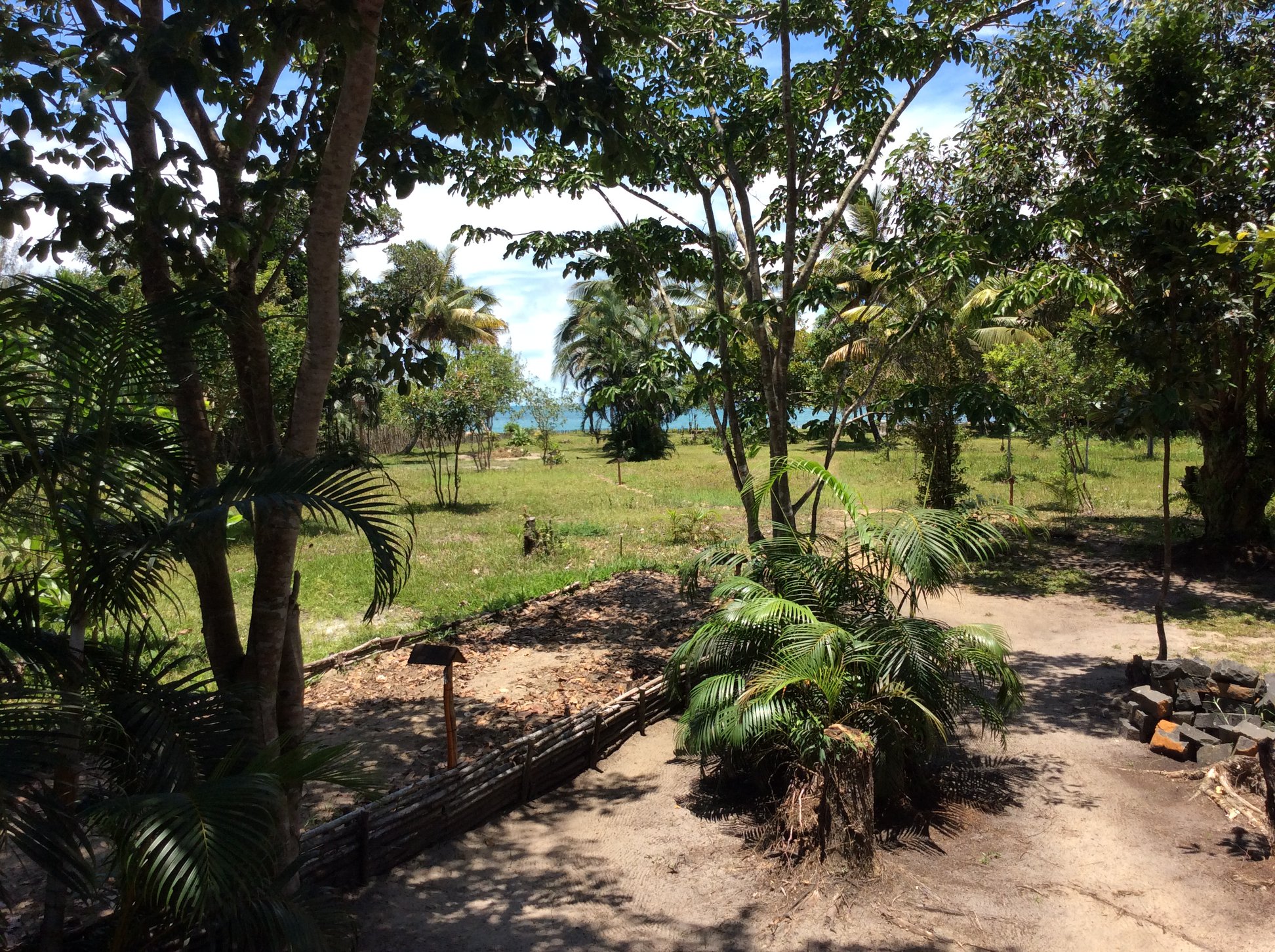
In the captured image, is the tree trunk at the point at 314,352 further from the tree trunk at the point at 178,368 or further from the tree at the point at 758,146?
the tree at the point at 758,146

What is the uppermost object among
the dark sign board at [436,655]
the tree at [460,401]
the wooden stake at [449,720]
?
the tree at [460,401]

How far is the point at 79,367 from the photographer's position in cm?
311

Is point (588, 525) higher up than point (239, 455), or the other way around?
point (239, 455)

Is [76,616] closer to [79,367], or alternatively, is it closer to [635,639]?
[79,367]

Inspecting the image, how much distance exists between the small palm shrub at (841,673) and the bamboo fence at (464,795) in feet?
2.39

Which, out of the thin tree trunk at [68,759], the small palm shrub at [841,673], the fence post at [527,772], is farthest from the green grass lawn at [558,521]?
the small palm shrub at [841,673]

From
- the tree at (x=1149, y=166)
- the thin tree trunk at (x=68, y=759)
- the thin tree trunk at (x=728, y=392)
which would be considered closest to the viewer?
the thin tree trunk at (x=68, y=759)

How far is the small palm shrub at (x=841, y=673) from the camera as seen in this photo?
509cm

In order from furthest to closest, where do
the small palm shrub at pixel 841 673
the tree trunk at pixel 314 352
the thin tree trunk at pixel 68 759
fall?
the small palm shrub at pixel 841 673, the tree trunk at pixel 314 352, the thin tree trunk at pixel 68 759

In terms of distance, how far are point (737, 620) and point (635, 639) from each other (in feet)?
11.8

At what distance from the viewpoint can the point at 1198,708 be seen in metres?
6.73

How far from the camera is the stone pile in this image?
6.14 m

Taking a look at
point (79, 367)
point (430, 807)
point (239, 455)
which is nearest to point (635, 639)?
point (430, 807)

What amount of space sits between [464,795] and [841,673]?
99.8 inches
